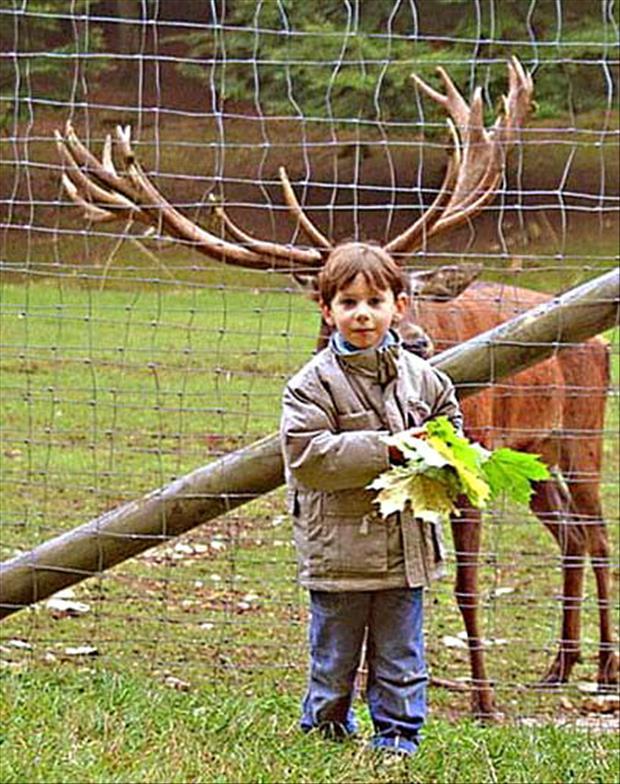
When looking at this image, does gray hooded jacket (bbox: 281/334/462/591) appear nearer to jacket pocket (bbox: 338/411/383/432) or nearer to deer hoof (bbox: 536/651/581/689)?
jacket pocket (bbox: 338/411/383/432)

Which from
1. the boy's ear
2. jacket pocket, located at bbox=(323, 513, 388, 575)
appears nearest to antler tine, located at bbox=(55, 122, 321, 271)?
the boy's ear

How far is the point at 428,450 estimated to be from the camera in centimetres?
428

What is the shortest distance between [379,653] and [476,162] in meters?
2.49

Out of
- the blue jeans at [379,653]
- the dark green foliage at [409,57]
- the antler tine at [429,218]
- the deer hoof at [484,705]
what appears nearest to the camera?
the blue jeans at [379,653]

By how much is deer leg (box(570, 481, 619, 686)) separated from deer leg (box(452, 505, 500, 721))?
502 mm

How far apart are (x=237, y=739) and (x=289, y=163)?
46.0 ft

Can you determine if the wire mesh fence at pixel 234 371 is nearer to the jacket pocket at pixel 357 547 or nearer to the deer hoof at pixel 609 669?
the deer hoof at pixel 609 669

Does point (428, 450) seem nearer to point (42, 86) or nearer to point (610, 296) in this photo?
point (610, 296)

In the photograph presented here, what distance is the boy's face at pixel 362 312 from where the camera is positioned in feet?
14.7

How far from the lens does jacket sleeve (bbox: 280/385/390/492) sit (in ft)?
14.3

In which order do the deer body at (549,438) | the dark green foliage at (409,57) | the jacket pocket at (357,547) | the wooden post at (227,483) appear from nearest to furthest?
1. the jacket pocket at (357,547)
2. the wooden post at (227,483)
3. the deer body at (549,438)
4. the dark green foliage at (409,57)

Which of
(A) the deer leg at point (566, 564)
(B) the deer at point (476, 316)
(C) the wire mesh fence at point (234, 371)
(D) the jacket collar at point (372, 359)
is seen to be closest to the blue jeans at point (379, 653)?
(D) the jacket collar at point (372, 359)

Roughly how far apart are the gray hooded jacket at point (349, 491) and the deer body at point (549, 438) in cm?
168

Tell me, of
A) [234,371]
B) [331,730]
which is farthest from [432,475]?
[234,371]
